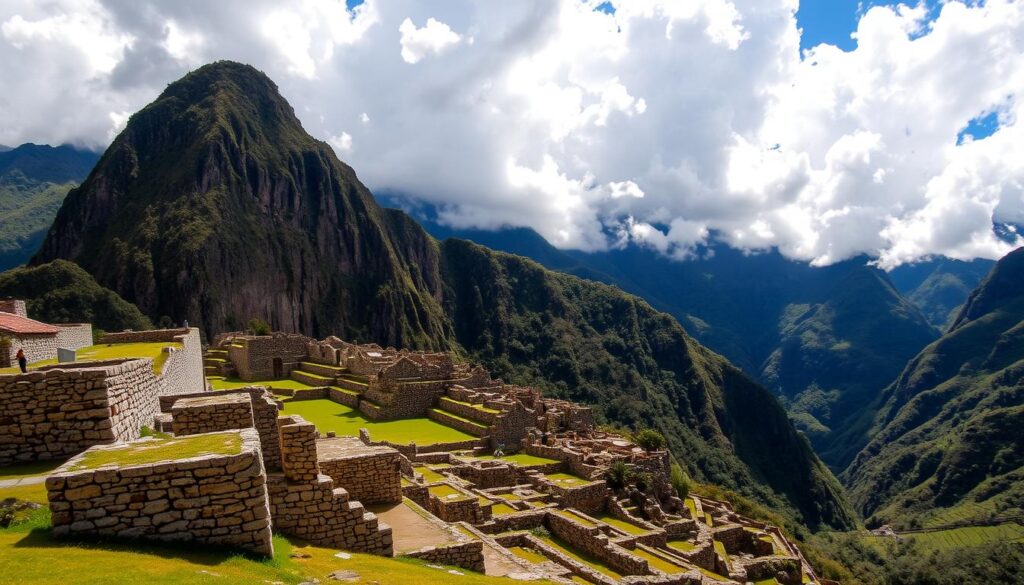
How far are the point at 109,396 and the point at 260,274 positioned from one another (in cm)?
16896

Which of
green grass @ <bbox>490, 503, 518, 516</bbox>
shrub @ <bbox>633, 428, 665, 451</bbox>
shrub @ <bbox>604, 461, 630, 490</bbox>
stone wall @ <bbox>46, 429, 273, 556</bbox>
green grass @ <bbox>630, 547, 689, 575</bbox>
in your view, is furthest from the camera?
shrub @ <bbox>633, 428, 665, 451</bbox>

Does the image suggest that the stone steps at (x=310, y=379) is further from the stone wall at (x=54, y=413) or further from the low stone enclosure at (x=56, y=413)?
the stone wall at (x=54, y=413)

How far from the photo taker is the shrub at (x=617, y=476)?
24.1 m

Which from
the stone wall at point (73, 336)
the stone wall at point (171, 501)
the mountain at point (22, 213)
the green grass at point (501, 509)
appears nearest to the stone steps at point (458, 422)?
the green grass at point (501, 509)

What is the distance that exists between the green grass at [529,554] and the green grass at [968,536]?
98.3m

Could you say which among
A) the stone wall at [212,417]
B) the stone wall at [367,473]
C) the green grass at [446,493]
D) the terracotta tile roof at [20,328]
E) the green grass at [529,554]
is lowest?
the green grass at [529,554]

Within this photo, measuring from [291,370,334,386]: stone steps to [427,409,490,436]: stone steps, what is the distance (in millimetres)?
9692

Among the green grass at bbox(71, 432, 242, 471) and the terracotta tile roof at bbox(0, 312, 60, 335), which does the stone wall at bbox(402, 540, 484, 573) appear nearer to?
the green grass at bbox(71, 432, 242, 471)

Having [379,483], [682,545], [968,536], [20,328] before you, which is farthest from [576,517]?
[968,536]

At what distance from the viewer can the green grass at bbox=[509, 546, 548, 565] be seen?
14.3m

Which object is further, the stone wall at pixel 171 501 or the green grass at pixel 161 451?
the green grass at pixel 161 451

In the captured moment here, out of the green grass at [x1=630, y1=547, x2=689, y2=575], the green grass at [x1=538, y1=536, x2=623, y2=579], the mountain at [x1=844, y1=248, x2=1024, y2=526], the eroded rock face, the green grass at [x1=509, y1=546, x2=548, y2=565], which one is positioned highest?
the eroded rock face

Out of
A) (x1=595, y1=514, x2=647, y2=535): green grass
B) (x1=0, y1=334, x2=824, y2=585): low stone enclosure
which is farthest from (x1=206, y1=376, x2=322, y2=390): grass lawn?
(x1=595, y1=514, x2=647, y2=535): green grass

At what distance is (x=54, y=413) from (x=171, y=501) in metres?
3.31
